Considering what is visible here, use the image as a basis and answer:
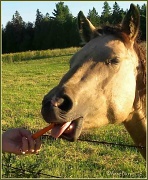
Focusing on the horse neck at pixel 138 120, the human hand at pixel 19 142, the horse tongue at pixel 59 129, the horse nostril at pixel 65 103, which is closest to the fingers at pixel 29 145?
the human hand at pixel 19 142

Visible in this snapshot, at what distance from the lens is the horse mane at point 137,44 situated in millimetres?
2857

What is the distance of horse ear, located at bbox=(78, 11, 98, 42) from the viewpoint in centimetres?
323

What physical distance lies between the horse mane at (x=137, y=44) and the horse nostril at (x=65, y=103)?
2.68 ft

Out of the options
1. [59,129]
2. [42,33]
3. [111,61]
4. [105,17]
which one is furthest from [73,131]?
[42,33]

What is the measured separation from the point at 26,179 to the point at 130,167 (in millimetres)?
2207

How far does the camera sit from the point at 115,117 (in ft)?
8.89

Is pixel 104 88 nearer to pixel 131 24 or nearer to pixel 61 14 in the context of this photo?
pixel 131 24

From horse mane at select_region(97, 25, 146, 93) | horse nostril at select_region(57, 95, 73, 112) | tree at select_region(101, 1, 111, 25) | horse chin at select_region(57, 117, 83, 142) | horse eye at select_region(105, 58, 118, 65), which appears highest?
tree at select_region(101, 1, 111, 25)

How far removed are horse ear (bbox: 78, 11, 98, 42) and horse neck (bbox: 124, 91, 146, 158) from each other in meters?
0.81

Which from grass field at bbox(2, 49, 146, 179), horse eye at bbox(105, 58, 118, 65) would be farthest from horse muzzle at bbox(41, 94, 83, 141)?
grass field at bbox(2, 49, 146, 179)

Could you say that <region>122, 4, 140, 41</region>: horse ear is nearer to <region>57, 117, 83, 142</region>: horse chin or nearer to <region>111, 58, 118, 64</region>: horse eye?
<region>111, 58, 118, 64</region>: horse eye

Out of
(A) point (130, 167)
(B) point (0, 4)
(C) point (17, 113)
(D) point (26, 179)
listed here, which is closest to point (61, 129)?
(D) point (26, 179)

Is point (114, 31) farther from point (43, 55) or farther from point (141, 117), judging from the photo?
point (43, 55)

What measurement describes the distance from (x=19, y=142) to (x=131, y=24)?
4.67 feet
